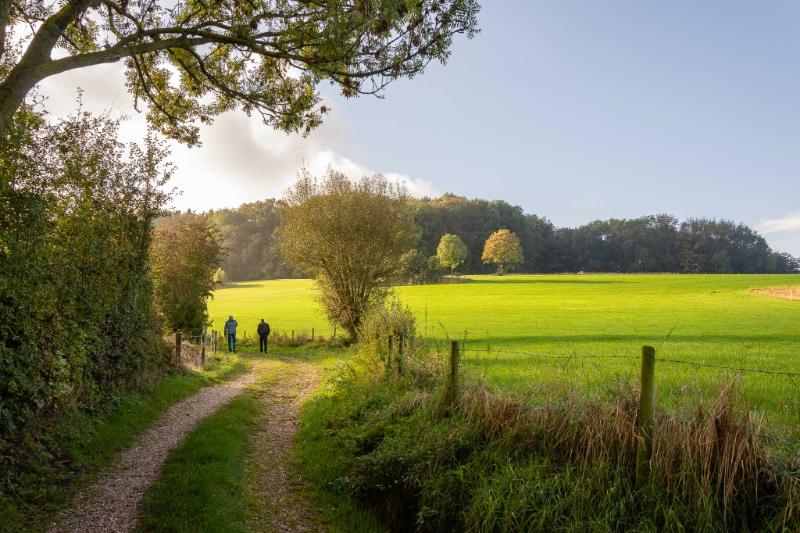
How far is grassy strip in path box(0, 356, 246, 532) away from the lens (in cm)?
638

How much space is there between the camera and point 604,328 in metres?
30.0

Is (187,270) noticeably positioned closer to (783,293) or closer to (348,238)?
(348,238)

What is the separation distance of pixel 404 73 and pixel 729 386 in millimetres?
7567

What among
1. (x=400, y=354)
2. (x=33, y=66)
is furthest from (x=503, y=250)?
(x=33, y=66)

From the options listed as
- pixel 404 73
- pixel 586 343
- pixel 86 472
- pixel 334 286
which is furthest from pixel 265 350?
pixel 404 73

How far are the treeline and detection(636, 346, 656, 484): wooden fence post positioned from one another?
106 metres

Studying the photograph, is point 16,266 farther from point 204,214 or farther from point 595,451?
point 204,214

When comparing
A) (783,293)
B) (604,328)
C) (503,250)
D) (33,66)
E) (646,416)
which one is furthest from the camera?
(503,250)

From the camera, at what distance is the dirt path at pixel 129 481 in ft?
20.9

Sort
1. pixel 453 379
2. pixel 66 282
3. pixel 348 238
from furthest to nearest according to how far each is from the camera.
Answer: pixel 348 238
pixel 66 282
pixel 453 379

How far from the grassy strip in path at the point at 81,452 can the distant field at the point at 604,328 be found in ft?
24.2

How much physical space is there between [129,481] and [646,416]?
792 centimetres

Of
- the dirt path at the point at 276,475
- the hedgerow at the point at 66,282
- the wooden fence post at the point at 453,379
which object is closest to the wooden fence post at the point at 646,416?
the wooden fence post at the point at 453,379

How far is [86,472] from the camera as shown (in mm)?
8008
